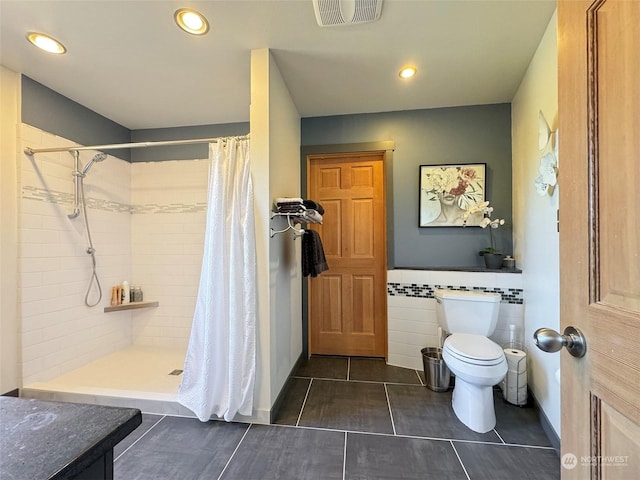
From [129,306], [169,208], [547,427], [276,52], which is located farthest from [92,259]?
[547,427]

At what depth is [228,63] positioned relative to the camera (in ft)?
6.24

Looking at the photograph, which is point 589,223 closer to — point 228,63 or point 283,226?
A: point 283,226

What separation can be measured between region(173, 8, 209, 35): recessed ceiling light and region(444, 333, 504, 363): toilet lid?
2405 mm

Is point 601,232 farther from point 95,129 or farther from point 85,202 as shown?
point 95,129

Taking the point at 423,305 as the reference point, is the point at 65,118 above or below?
above

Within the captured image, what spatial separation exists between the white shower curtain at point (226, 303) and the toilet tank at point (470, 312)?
1.44m

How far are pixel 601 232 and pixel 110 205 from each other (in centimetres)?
337

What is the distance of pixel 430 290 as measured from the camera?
244cm

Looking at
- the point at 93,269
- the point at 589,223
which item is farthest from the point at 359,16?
the point at 93,269

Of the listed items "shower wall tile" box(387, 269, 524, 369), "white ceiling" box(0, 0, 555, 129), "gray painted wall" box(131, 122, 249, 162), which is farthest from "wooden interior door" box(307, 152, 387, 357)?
"gray painted wall" box(131, 122, 249, 162)

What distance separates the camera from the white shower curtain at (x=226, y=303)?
1690 mm

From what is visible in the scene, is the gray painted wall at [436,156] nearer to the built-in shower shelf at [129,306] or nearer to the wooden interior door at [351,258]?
the wooden interior door at [351,258]

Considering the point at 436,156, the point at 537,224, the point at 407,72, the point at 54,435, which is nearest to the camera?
the point at 54,435

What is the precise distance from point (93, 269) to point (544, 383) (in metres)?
3.56
